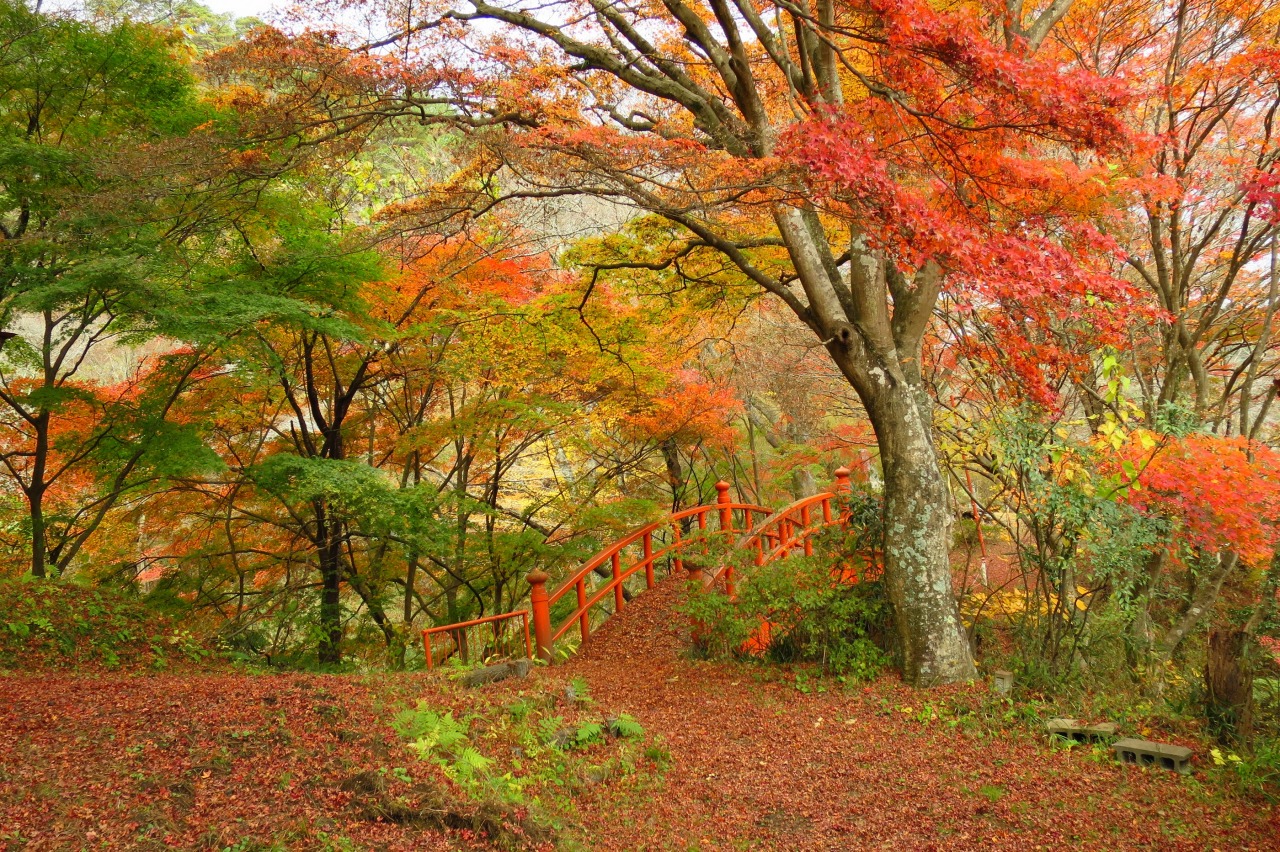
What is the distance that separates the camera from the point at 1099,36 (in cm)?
957

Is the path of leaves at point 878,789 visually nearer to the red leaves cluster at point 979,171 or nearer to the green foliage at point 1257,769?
the green foliage at point 1257,769

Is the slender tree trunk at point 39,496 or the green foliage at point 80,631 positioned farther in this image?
the slender tree trunk at point 39,496

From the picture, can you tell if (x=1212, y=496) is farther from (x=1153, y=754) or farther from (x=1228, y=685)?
(x=1153, y=754)

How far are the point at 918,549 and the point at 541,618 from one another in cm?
397

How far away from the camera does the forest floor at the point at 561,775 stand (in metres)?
3.37

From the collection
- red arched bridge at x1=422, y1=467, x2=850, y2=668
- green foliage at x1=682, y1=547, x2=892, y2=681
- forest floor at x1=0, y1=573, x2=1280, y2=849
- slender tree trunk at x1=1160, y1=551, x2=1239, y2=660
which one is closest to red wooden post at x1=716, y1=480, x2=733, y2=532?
red arched bridge at x1=422, y1=467, x2=850, y2=668

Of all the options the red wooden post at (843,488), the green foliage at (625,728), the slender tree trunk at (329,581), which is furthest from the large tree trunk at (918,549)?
the slender tree trunk at (329,581)

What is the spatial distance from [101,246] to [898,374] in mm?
7599

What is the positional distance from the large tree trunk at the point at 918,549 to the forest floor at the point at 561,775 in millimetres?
316

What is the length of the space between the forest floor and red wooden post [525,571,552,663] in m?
1.68

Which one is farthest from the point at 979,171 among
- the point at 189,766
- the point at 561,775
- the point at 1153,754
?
the point at 189,766

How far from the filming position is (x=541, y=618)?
834 centimetres

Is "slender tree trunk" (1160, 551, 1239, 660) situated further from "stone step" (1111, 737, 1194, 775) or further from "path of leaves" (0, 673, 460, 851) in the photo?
"path of leaves" (0, 673, 460, 851)

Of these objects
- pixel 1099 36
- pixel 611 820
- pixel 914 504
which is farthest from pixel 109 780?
pixel 1099 36
